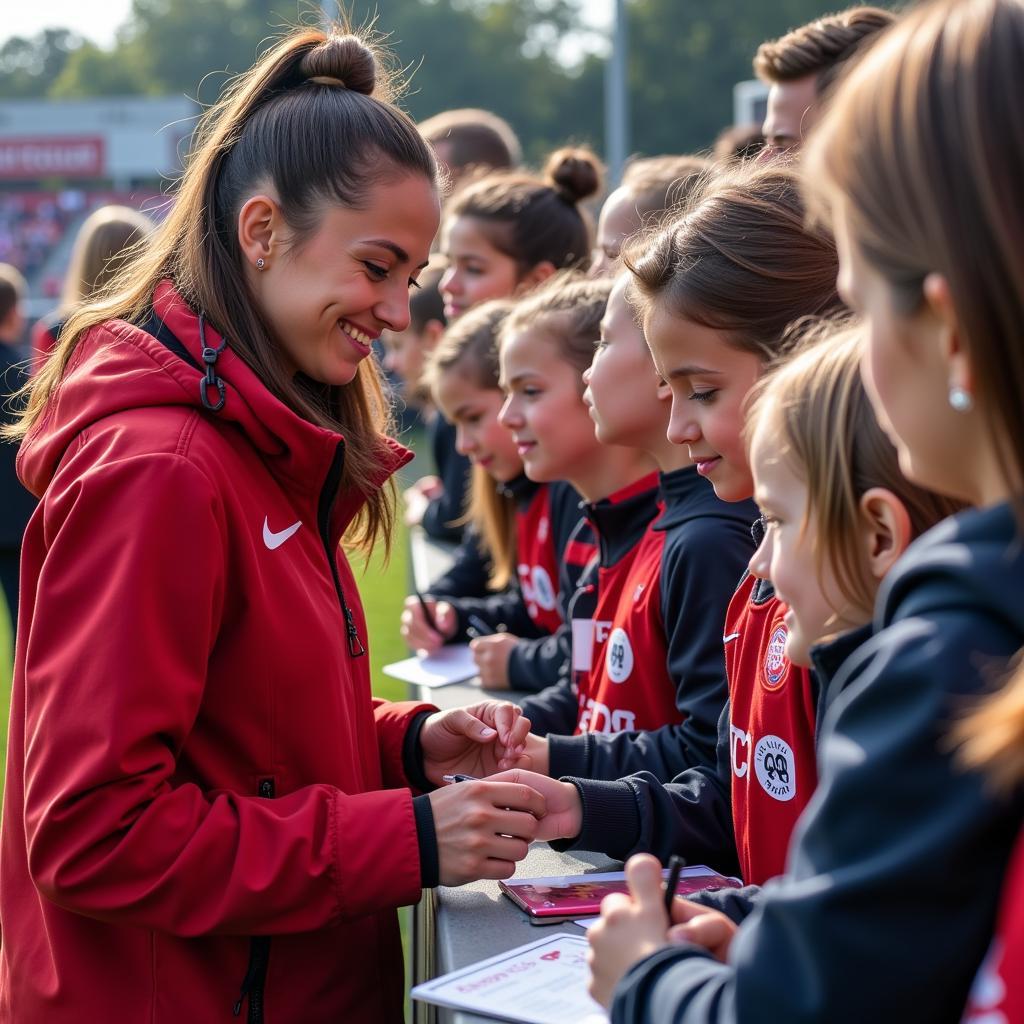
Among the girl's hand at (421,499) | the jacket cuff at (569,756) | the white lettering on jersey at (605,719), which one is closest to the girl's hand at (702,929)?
the jacket cuff at (569,756)

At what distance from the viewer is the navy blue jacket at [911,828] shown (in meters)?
1.00

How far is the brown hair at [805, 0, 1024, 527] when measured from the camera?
40.6 inches

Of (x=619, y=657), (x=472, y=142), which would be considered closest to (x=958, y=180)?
(x=619, y=657)

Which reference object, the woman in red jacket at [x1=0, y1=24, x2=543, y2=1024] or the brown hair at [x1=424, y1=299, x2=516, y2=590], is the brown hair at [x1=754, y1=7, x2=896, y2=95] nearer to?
the brown hair at [x1=424, y1=299, x2=516, y2=590]

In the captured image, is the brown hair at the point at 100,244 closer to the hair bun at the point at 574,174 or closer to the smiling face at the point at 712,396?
the hair bun at the point at 574,174

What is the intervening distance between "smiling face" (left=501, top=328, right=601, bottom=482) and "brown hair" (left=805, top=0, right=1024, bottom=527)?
7.19ft

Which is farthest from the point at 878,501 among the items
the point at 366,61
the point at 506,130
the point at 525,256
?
the point at 506,130

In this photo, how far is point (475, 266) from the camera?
5.00 meters

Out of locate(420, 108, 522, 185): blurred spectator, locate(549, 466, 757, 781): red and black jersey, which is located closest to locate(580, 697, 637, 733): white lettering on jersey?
locate(549, 466, 757, 781): red and black jersey

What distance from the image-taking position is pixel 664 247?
7.84 ft

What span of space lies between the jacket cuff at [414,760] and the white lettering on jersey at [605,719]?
1.34ft

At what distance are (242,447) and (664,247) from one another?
878mm

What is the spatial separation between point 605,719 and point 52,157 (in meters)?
45.0

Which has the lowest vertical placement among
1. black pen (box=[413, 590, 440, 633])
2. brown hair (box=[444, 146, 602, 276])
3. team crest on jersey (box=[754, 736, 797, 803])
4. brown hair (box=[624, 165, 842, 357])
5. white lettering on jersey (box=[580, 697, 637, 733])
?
black pen (box=[413, 590, 440, 633])
